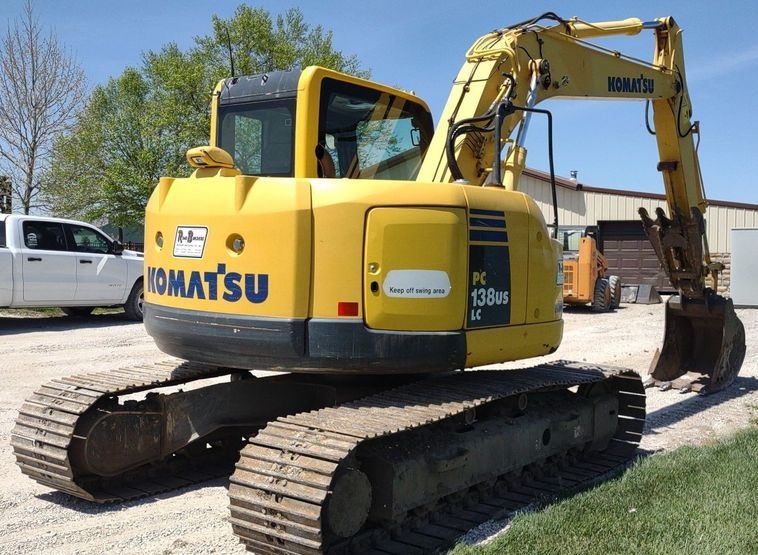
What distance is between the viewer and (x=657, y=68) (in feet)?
27.9

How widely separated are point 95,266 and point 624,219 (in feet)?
59.7

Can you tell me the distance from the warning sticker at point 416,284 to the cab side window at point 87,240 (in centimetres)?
1158

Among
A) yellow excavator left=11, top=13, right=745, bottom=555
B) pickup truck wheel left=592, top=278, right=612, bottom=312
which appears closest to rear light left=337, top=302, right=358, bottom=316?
yellow excavator left=11, top=13, right=745, bottom=555

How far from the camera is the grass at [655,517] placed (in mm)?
4523

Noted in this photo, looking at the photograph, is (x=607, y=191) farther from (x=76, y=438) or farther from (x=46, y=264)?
(x=76, y=438)

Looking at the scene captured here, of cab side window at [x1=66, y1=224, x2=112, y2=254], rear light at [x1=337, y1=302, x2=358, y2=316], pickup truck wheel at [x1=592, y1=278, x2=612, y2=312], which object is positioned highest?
cab side window at [x1=66, y1=224, x2=112, y2=254]

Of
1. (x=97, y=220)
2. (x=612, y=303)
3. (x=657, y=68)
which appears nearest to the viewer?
(x=657, y=68)

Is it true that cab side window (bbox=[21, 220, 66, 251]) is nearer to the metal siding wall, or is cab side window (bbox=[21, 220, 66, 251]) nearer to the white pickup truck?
the white pickup truck

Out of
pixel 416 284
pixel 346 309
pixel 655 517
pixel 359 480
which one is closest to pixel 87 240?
pixel 346 309

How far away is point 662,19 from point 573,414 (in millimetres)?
4725

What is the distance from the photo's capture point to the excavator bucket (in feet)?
30.5

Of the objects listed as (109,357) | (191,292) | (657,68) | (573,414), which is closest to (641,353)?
(657,68)

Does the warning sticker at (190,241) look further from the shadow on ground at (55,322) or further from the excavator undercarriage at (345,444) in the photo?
the shadow on ground at (55,322)

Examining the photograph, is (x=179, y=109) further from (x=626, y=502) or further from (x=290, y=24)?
(x=626, y=502)
